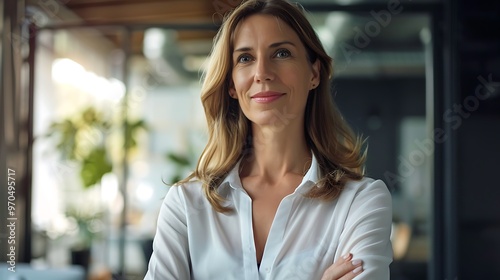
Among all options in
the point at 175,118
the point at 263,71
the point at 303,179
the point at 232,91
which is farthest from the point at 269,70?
the point at 175,118

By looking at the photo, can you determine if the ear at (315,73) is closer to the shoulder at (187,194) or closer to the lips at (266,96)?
the lips at (266,96)

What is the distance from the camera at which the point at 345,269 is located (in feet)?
4.46

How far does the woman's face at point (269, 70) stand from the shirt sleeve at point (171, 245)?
11.6 inches

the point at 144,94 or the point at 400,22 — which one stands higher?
the point at 400,22

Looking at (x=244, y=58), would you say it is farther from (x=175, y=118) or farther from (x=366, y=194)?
(x=175, y=118)

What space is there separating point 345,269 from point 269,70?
50 centimetres

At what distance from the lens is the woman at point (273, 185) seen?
1.42m

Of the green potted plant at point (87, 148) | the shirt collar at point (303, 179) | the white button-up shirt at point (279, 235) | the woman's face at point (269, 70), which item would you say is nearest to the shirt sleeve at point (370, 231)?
the white button-up shirt at point (279, 235)

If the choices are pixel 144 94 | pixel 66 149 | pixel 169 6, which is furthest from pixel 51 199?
pixel 169 6

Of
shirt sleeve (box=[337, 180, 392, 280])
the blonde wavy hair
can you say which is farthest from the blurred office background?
shirt sleeve (box=[337, 180, 392, 280])

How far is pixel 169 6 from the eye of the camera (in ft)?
18.8

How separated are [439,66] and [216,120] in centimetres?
308

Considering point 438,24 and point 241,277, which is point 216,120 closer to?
point 241,277

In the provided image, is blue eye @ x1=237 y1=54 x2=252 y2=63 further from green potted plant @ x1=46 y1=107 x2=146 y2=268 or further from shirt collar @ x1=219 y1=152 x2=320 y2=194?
green potted plant @ x1=46 y1=107 x2=146 y2=268
